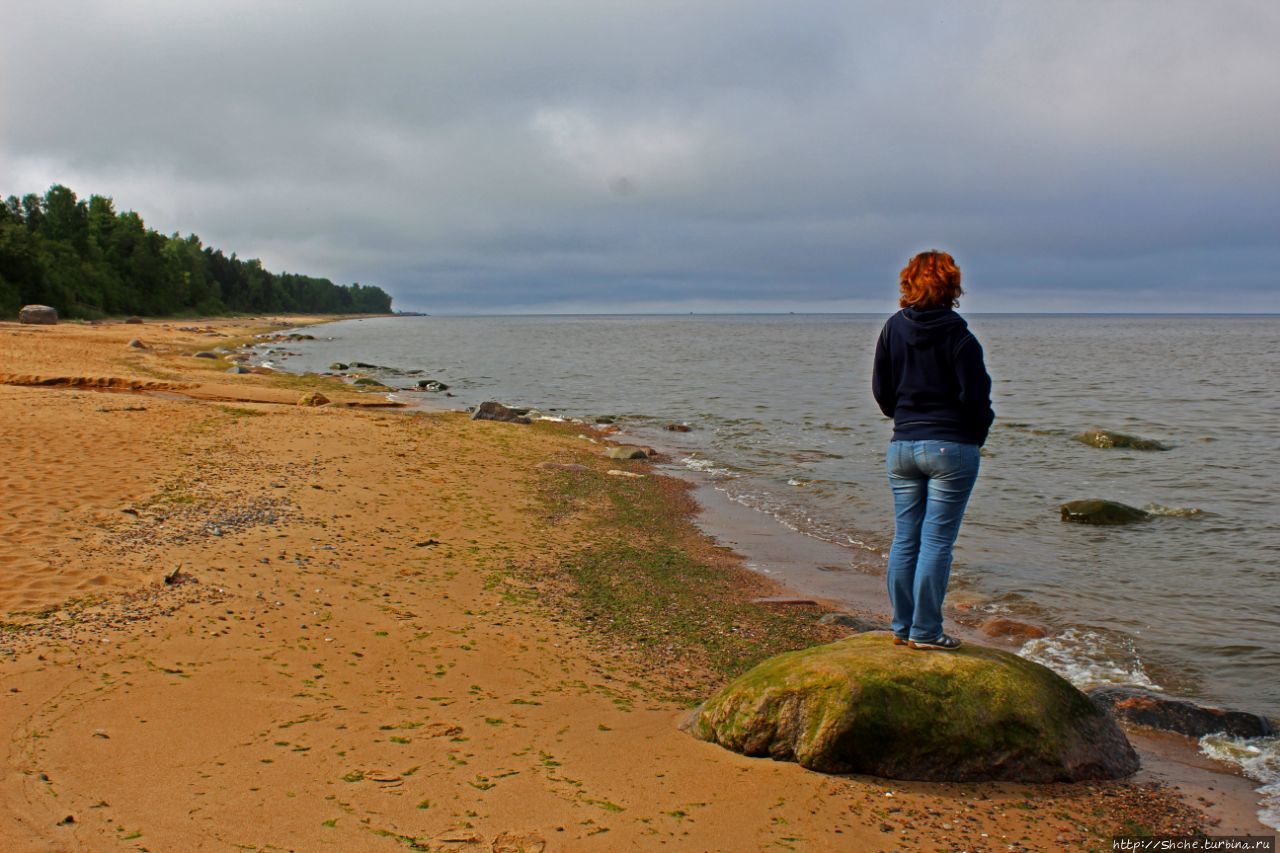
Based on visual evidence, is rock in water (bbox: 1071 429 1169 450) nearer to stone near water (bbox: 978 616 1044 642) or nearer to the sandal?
stone near water (bbox: 978 616 1044 642)

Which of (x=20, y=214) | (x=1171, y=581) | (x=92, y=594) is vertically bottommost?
(x=1171, y=581)

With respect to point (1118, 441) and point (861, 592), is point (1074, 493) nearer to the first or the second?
point (1118, 441)

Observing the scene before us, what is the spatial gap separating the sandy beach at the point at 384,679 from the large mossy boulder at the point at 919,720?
13 cm

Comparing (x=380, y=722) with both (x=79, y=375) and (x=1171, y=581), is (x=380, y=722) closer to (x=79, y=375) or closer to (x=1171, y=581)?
(x=1171, y=581)

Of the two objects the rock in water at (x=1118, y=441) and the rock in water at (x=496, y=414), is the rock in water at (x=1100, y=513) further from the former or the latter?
the rock in water at (x=496, y=414)

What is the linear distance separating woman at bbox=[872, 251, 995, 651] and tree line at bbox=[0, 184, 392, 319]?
68.2 m

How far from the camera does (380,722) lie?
5438mm

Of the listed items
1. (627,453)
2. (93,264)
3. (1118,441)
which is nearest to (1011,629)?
(627,453)

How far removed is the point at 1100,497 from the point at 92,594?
16.0 m

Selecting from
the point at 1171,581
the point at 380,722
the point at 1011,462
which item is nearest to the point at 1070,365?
the point at 1011,462

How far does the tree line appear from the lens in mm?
61500

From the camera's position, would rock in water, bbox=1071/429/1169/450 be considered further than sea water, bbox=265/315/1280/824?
Yes

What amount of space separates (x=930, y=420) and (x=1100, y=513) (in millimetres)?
10294

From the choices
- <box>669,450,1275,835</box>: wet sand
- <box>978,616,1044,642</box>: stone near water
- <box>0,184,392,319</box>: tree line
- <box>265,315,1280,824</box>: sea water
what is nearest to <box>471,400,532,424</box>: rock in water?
<box>265,315,1280,824</box>: sea water
